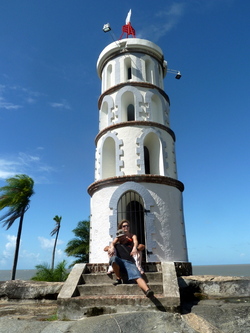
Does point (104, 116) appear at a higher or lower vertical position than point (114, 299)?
higher

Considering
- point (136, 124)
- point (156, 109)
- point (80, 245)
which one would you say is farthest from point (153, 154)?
point (80, 245)

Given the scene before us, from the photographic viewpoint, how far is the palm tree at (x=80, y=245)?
2578 centimetres

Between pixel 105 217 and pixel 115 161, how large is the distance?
315cm

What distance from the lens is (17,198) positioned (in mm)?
20859

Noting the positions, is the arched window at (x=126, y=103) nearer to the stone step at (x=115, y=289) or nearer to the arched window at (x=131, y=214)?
the arched window at (x=131, y=214)

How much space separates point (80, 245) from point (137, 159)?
16.6 metres

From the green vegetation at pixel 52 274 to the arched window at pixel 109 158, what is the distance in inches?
357

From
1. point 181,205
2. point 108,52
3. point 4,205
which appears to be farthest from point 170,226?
point 4,205

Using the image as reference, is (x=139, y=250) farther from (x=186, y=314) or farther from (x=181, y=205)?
(x=181, y=205)

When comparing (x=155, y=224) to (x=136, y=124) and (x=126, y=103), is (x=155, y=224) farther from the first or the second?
(x=126, y=103)

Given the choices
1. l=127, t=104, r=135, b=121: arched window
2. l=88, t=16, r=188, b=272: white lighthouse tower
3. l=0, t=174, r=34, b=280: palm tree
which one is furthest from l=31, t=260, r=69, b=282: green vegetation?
l=127, t=104, r=135, b=121: arched window

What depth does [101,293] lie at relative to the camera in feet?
22.3

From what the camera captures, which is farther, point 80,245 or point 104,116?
point 80,245

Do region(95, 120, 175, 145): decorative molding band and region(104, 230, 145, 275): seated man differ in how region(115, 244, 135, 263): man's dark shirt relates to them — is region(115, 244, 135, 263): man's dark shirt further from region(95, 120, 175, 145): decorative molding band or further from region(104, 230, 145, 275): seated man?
region(95, 120, 175, 145): decorative molding band
